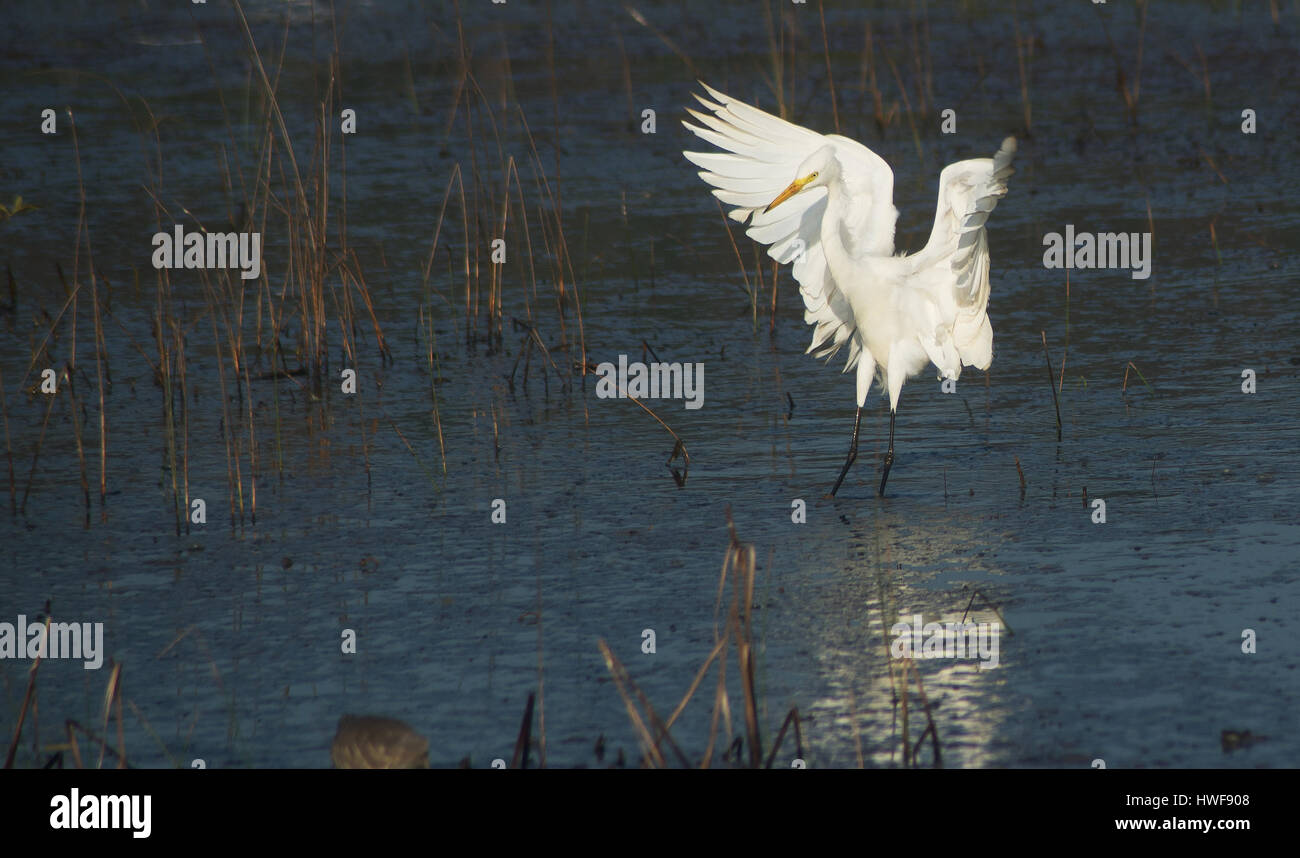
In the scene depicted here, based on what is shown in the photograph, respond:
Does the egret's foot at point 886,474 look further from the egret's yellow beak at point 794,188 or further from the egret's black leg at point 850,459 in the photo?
the egret's yellow beak at point 794,188

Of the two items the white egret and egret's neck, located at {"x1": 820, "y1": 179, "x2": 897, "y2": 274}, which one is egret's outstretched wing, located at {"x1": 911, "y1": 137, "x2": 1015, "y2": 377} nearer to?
the white egret

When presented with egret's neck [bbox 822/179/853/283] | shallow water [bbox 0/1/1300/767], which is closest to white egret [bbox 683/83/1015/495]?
egret's neck [bbox 822/179/853/283]

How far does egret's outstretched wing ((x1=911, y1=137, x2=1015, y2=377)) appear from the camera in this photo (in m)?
5.30

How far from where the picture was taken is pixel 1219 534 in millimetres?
5414

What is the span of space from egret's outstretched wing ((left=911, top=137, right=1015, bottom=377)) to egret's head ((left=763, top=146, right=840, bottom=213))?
1.58ft

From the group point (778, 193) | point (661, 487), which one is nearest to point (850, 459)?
point (661, 487)

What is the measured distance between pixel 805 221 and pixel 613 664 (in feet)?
11.7

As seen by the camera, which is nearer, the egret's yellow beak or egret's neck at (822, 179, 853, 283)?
the egret's yellow beak

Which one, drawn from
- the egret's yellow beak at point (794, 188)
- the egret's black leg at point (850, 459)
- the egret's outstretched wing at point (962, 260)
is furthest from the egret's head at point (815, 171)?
the egret's black leg at point (850, 459)

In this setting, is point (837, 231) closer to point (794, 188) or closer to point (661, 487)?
point (794, 188)

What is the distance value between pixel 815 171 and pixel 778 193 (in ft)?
1.27

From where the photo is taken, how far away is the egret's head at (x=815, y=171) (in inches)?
245
